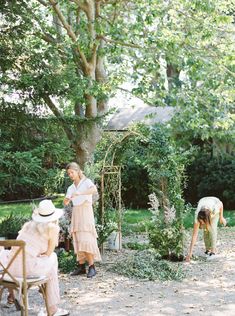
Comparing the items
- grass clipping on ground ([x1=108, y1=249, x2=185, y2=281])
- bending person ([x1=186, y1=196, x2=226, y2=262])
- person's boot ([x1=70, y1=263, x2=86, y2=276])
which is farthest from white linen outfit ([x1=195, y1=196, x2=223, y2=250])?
person's boot ([x1=70, y1=263, x2=86, y2=276])

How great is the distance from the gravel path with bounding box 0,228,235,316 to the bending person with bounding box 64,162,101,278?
0.32 m

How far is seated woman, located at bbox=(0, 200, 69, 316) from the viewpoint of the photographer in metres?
5.67

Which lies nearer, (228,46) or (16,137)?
(16,137)

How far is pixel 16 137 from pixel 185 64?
473 centimetres

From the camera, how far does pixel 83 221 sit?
8.12 metres

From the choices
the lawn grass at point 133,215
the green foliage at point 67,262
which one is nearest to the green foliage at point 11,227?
the green foliage at point 67,262

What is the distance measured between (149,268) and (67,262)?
141 centimetres

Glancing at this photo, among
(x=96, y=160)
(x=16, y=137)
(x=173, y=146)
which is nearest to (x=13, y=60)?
(x=16, y=137)

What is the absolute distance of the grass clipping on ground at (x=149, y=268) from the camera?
7930 mm

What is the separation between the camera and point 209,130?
14.1 metres

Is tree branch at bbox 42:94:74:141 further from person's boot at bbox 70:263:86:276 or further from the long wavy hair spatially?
the long wavy hair

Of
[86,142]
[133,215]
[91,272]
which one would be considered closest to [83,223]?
[91,272]

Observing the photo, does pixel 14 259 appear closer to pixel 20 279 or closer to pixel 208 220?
pixel 20 279

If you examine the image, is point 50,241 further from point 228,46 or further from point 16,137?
point 228,46
